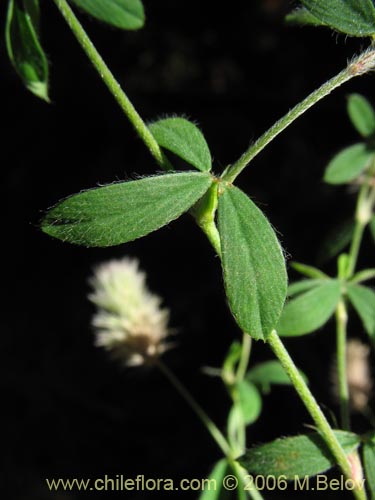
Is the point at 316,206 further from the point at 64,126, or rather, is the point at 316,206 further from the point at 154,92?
the point at 64,126

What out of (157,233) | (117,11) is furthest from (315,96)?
(157,233)

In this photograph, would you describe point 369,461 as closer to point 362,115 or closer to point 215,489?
point 215,489

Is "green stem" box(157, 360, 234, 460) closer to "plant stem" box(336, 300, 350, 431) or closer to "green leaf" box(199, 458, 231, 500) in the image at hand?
"green leaf" box(199, 458, 231, 500)

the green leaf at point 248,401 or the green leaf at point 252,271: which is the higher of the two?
the green leaf at point 248,401

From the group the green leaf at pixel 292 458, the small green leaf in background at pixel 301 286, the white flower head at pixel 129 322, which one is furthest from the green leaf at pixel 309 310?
the white flower head at pixel 129 322

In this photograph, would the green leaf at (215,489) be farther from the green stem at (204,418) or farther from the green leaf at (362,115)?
the green leaf at (362,115)

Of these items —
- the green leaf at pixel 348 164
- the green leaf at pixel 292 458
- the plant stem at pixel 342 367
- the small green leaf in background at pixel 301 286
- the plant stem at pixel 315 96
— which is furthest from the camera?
the green leaf at pixel 348 164
